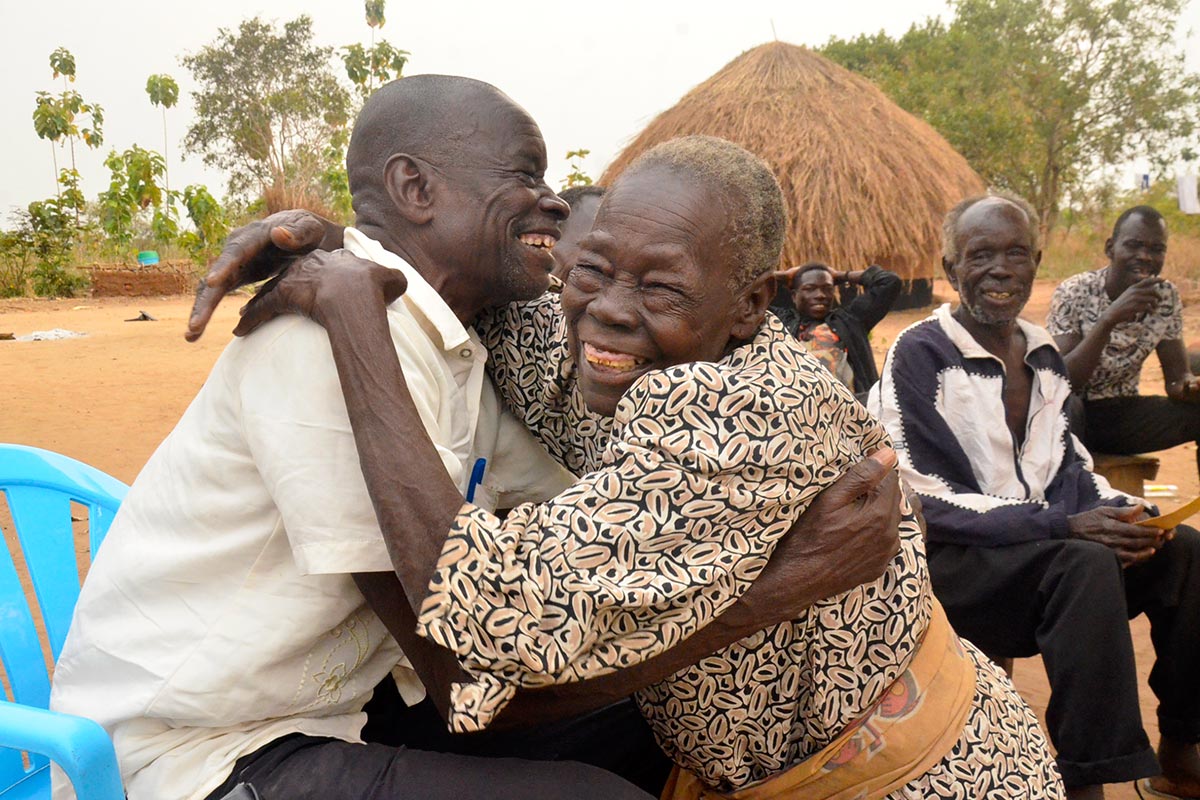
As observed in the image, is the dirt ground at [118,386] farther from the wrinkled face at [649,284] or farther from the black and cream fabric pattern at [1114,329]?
the wrinkled face at [649,284]

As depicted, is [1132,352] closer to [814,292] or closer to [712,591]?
[814,292]

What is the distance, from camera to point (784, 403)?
1.55 m

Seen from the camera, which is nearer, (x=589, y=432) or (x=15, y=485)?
(x=589, y=432)

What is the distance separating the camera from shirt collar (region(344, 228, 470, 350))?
188 centimetres

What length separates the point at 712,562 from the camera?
1497 mm

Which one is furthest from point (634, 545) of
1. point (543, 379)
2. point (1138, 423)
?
point (1138, 423)

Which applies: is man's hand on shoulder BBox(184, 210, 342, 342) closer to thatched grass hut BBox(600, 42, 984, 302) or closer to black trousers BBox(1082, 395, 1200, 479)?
black trousers BBox(1082, 395, 1200, 479)

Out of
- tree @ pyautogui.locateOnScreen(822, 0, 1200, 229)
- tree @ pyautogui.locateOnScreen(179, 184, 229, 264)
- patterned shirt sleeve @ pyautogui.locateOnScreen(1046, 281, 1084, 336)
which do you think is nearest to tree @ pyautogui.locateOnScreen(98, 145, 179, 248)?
tree @ pyautogui.locateOnScreen(179, 184, 229, 264)

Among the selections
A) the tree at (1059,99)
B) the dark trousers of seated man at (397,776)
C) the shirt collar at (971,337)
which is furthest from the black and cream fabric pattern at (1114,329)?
the tree at (1059,99)

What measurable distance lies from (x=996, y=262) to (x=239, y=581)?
111 inches

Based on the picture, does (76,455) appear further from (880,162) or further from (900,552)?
(880,162)

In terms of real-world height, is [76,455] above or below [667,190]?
below

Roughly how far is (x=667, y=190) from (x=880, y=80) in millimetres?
25174

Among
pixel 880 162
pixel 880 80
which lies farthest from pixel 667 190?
pixel 880 80
